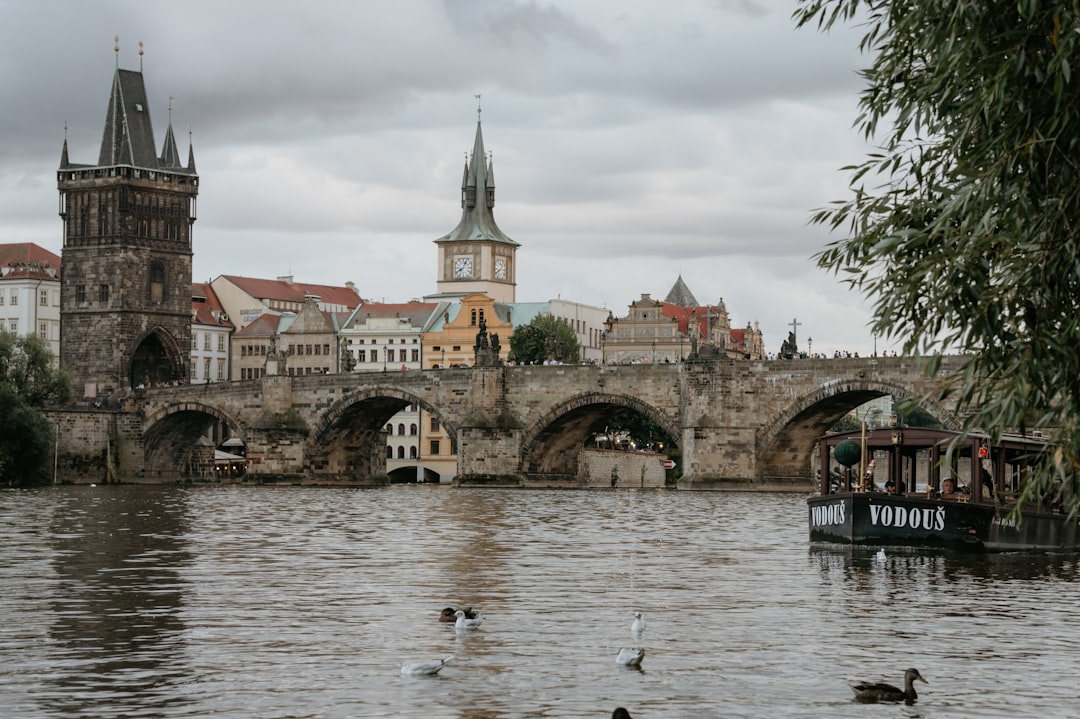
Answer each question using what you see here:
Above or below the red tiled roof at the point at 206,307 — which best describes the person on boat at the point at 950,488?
below

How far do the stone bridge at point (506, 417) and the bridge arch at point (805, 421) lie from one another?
0.07 meters

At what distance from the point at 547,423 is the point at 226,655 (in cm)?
5527

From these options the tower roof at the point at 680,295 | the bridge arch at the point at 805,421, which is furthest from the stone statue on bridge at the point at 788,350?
the tower roof at the point at 680,295

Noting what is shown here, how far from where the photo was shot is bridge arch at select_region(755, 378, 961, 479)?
64500 millimetres

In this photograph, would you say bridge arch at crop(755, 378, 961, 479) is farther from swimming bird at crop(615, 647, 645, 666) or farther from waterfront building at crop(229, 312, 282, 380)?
waterfront building at crop(229, 312, 282, 380)

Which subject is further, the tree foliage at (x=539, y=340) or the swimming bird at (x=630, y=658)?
the tree foliage at (x=539, y=340)

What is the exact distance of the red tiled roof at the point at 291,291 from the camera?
122125 millimetres

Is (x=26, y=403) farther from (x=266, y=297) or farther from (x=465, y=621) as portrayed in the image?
(x=465, y=621)

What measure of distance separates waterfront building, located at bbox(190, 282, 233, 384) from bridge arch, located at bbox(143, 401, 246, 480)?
63.7ft

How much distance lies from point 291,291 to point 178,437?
3762cm

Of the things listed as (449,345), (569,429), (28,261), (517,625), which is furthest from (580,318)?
(517,625)

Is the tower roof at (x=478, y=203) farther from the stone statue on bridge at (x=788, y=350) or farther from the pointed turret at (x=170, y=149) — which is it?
the stone statue on bridge at (x=788, y=350)

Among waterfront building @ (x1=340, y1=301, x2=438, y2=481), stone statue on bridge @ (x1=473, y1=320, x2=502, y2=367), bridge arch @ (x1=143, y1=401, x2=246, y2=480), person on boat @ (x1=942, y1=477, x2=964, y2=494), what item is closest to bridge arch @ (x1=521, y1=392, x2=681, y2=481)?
stone statue on bridge @ (x1=473, y1=320, x2=502, y2=367)

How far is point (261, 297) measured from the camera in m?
122
